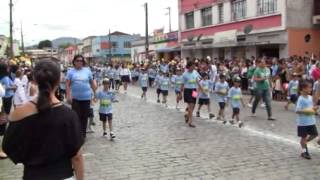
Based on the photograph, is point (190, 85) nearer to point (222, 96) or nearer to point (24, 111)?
point (222, 96)

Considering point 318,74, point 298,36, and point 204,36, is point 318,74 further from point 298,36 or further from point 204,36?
point 204,36

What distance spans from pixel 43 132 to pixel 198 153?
5.83 m

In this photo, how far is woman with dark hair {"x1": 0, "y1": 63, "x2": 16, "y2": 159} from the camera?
31.9ft

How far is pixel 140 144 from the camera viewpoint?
10312 mm

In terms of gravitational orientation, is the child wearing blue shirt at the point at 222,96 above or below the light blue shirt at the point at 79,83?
below

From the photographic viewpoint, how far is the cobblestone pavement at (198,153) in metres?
7.63

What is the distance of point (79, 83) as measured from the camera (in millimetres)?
9898

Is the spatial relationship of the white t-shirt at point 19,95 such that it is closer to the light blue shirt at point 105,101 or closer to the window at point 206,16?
the light blue shirt at point 105,101

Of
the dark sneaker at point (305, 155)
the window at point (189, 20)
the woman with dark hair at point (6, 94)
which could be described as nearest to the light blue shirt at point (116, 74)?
the window at point (189, 20)

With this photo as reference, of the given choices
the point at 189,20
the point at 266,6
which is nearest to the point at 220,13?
the point at 189,20

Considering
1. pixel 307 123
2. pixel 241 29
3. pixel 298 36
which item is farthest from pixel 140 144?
pixel 241 29

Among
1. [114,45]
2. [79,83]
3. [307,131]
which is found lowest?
[307,131]

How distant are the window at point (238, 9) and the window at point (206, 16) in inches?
176

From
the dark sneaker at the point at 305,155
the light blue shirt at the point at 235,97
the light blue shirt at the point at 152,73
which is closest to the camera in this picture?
the dark sneaker at the point at 305,155
